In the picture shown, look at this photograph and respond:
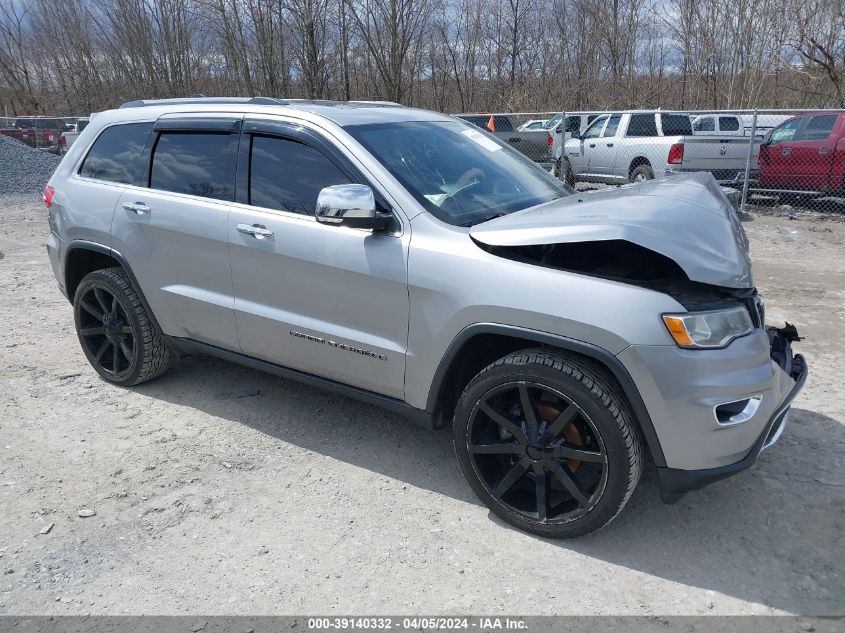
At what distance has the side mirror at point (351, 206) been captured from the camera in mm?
3107

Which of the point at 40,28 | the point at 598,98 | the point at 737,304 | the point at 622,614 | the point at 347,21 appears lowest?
the point at 622,614

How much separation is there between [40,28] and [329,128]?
4352 cm

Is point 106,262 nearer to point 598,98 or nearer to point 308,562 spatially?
point 308,562

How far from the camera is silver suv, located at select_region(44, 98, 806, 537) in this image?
2.68 metres

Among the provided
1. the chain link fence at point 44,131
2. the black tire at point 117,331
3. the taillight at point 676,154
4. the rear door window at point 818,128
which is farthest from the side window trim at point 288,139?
the chain link fence at point 44,131

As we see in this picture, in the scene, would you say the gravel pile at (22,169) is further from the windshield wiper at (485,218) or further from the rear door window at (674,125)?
the windshield wiper at (485,218)

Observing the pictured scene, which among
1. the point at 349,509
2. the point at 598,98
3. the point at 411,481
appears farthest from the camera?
the point at 598,98

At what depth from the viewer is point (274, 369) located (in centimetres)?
386

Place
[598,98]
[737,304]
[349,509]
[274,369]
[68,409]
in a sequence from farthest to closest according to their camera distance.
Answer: [598,98]
[68,409]
[274,369]
[349,509]
[737,304]

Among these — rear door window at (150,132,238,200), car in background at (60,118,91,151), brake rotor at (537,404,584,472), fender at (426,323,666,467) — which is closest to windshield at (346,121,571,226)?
fender at (426,323,666,467)

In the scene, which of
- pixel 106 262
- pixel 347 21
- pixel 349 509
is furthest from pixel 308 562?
pixel 347 21

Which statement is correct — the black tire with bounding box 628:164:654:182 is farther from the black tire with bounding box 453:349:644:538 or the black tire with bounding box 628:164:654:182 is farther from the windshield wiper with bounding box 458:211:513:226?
the black tire with bounding box 453:349:644:538

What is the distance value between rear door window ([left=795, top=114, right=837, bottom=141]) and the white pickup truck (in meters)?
0.81

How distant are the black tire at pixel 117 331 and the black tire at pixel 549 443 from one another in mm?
2379
